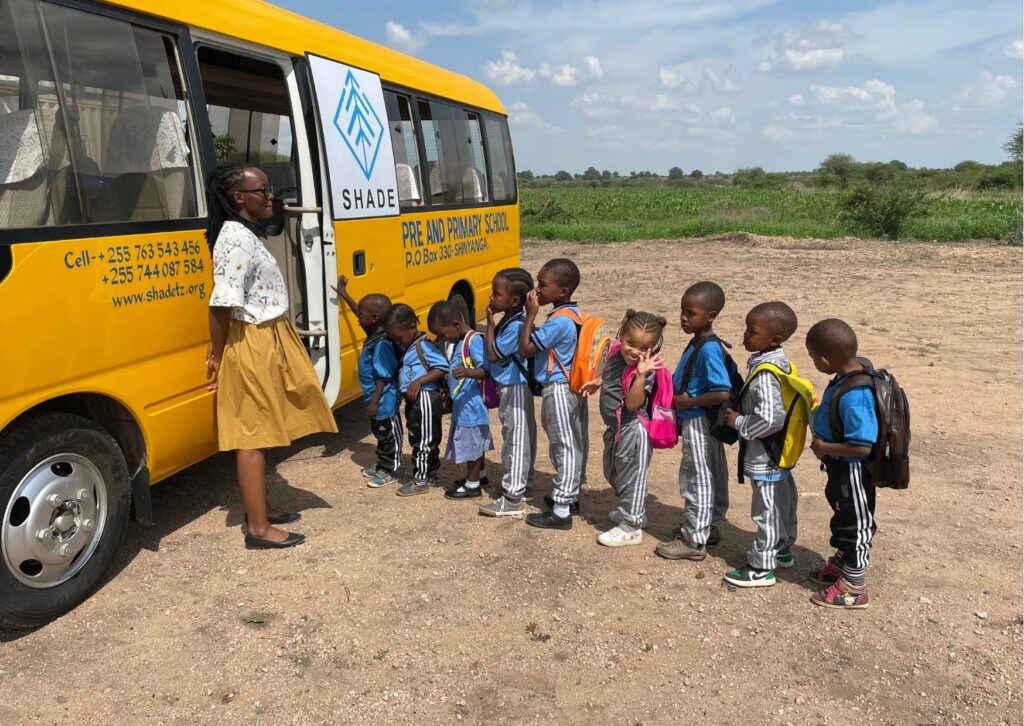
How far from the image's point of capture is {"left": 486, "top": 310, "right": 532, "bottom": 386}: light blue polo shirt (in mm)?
4059

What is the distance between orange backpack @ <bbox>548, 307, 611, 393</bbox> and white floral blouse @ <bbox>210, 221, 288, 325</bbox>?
1.41 m

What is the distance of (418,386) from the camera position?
4531 mm

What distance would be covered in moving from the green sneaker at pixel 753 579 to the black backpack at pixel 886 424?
2.34ft

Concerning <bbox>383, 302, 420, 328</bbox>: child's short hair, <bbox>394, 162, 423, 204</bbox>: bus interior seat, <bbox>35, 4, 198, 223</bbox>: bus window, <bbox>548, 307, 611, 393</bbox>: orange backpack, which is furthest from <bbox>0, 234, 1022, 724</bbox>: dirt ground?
<bbox>394, 162, 423, 204</bbox>: bus interior seat

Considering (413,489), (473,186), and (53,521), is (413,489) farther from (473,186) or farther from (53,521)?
(473,186)

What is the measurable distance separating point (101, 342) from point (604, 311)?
8.59m

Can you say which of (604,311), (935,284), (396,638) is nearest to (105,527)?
(396,638)

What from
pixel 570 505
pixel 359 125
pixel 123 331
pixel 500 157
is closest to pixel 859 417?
pixel 570 505

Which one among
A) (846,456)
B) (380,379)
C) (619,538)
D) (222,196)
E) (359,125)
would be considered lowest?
(619,538)

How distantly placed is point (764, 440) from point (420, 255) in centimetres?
338

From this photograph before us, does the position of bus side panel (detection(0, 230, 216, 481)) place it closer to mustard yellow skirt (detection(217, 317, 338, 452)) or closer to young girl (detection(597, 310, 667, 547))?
mustard yellow skirt (detection(217, 317, 338, 452))

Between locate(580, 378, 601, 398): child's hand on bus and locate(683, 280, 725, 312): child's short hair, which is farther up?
locate(683, 280, 725, 312): child's short hair

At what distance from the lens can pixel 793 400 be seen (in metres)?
3.42

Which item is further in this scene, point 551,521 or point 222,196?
point 551,521
